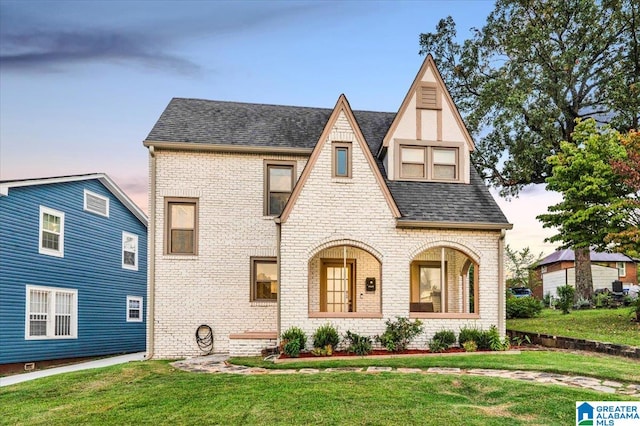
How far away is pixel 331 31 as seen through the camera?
1909 centimetres

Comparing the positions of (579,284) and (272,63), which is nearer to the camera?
(272,63)

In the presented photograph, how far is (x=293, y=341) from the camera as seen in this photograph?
1343 cm

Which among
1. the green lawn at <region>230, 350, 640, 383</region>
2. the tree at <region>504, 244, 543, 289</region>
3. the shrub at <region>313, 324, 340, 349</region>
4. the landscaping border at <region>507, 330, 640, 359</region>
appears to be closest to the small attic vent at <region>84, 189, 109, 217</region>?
the green lawn at <region>230, 350, 640, 383</region>

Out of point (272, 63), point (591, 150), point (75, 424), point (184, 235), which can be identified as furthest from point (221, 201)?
point (591, 150)

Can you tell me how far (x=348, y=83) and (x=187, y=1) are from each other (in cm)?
595

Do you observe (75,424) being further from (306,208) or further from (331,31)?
(331,31)

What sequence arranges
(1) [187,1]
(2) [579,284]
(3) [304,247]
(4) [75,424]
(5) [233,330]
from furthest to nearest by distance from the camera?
1. (2) [579,284]
2. (1) [187,1]
3. (5) [233,330]
4. (3) [304,247]
5. (4) [75,424]

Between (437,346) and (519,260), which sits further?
(519,260)

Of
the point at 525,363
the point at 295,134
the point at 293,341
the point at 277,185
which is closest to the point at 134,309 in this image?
the point at 277,185

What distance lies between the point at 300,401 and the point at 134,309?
1645 cm

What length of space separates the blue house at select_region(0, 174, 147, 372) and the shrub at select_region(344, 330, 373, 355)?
10.1 metres

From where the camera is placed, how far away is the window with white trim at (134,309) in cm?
2308

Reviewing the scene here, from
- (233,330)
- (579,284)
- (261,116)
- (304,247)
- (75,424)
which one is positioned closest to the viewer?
(75,424)

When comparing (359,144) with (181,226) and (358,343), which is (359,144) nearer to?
(358,343)
